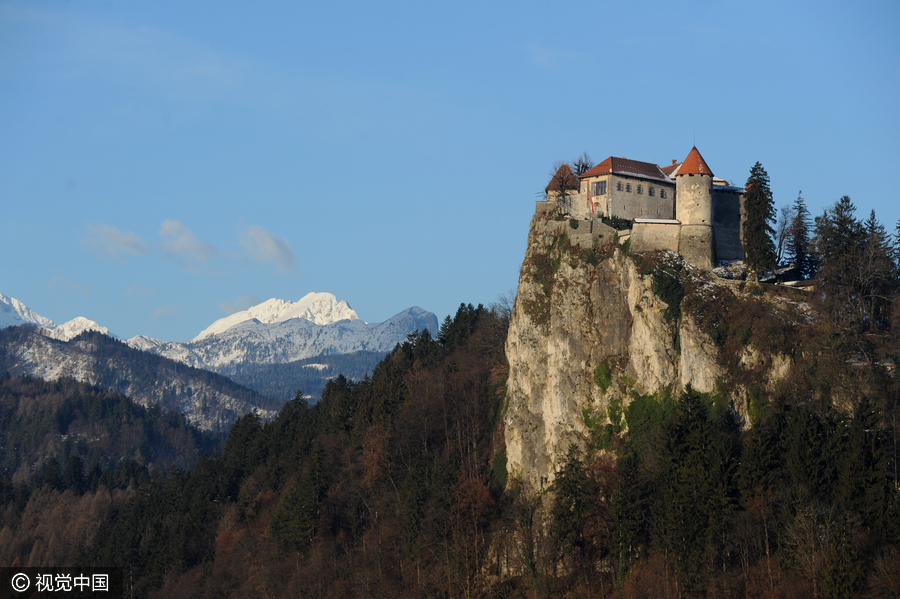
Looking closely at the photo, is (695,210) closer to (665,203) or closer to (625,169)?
(665,203)

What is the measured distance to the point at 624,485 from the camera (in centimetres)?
6906

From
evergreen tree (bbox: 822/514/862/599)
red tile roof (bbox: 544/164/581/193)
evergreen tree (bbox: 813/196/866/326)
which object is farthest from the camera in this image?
red tile roof (bbox: 544/164/581/193)

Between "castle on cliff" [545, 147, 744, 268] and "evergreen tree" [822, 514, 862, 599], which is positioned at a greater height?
"castle on cliff" [545, 147, 744, 268]

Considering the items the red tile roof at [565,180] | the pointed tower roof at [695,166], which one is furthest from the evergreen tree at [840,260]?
the red tile roof at [565,180]

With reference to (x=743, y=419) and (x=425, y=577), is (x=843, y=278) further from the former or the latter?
(x=425, y=577)

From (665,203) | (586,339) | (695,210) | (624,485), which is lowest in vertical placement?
(624,485)

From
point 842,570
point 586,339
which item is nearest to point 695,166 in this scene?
point 586,339

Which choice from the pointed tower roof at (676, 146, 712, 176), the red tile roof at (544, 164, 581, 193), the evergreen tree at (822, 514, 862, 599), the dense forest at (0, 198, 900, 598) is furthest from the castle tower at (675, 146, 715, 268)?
the evergreen tree at (822, 514, 862, 599)

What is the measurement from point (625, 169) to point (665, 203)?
4.83 meters

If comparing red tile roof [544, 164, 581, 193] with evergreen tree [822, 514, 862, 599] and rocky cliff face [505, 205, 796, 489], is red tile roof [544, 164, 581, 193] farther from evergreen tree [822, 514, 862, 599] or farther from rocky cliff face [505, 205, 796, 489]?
evergreen tree [822, 514, 862, 599]

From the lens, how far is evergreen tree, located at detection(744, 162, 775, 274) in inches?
3076

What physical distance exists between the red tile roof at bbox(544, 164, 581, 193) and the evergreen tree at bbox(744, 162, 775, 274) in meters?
15.0

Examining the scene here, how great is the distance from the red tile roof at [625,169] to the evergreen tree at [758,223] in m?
7.84

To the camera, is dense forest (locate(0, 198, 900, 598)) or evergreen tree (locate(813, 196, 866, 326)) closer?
dense forest (locate(0, 198, 900, 598))
